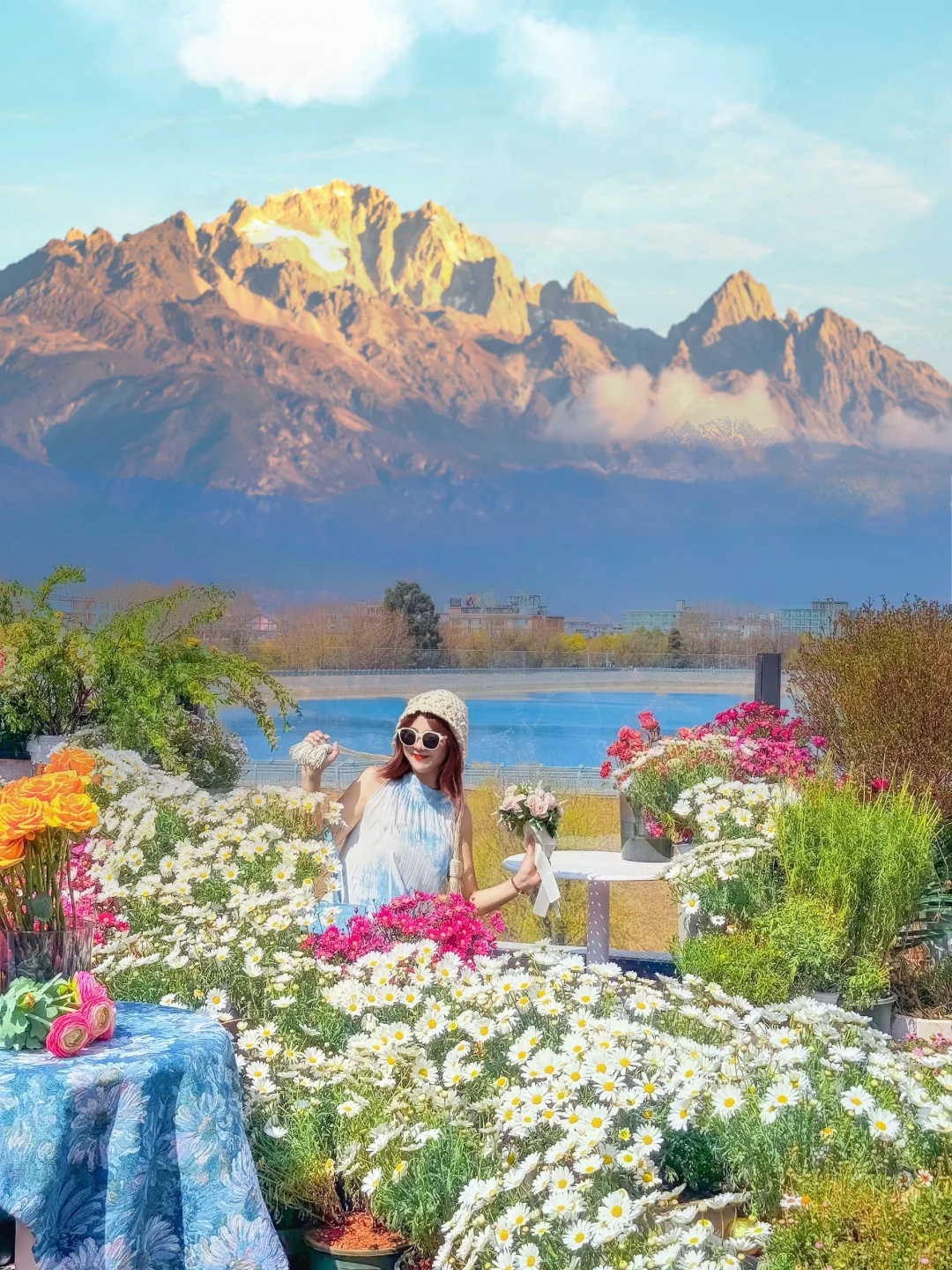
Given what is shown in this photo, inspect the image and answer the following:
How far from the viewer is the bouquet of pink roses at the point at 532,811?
3451mm

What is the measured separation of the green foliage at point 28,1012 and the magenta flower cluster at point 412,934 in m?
0.87

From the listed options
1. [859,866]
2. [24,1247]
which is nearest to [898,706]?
[859,866]

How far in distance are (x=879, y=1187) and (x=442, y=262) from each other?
32.4m

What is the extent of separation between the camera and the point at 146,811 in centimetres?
354

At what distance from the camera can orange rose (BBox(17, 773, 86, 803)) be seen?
1909 millimetres

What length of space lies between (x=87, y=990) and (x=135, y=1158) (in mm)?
241

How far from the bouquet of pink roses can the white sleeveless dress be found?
156 millimetres

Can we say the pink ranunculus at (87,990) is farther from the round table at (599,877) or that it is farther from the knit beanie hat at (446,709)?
the round table at (599,877)

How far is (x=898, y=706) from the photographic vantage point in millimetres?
4602

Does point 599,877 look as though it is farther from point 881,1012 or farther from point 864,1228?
point 864,1228

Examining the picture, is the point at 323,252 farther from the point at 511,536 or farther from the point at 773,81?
the point at 773,81

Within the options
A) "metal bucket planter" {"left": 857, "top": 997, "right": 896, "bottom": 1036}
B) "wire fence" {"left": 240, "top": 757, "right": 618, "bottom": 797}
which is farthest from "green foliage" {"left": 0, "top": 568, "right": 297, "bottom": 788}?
"wire fence" {"left": 240, "top": 757, "right": 618, "bottom": 797}

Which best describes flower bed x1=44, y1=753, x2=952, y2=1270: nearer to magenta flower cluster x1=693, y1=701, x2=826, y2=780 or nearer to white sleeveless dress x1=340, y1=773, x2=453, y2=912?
white sleeveless dress x1=340, y1=773, x2=453, y2=912

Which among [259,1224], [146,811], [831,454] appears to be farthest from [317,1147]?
[831,454]
